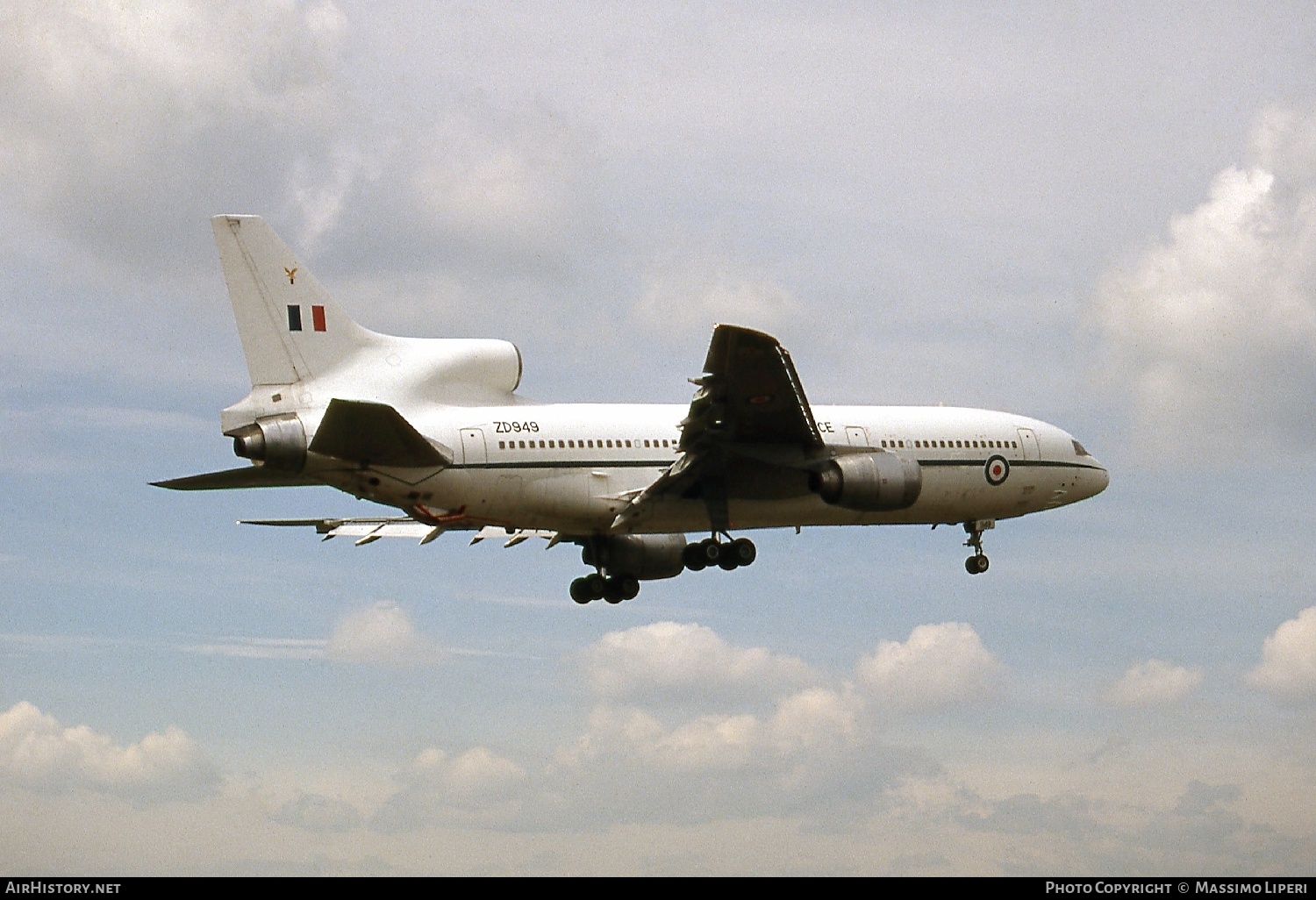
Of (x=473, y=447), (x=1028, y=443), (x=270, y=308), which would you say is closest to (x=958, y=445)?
(x=1028, y=443)

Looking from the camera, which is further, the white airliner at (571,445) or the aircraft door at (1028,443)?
the aircraft door at (1028,443)

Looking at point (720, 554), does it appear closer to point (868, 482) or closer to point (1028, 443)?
point (868, 482)

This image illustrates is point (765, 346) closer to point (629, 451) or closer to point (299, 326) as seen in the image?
point (629, 451)

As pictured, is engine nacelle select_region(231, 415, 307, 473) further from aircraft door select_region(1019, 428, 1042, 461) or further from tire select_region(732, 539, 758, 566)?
aircraft door select_region(1019, 428, 1042, 461)

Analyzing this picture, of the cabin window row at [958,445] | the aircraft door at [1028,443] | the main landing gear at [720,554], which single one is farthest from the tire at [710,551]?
the aircraft door at [1028,443]

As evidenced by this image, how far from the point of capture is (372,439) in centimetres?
3231

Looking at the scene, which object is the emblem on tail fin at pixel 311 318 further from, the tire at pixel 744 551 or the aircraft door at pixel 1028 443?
the aircraft door at pixel 1028 443

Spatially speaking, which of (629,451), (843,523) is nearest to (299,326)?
(629,451)

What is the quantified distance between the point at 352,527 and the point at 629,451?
985cm

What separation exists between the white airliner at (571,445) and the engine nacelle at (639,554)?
0.13 ft

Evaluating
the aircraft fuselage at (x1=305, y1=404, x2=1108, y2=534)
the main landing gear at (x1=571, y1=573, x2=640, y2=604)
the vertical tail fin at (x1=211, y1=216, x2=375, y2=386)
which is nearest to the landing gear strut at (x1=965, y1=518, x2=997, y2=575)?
the aircraft fuselage at (x1=305, y1=404, x2=1108, y2=534)

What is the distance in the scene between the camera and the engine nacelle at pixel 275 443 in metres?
31.6

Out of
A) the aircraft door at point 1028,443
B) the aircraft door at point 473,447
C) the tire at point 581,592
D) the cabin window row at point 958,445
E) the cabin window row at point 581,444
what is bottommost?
the tire at point 581,592
